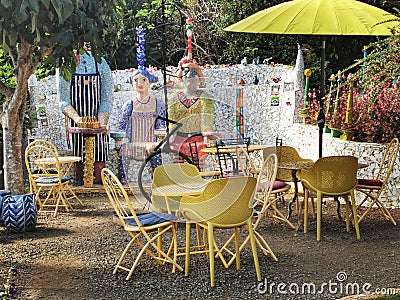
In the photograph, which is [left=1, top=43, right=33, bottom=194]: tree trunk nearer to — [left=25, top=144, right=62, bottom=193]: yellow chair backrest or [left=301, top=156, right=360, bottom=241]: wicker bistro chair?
[left=25, top=144, right=62, bottom=193]: yellow chair backrest

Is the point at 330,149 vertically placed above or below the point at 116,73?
below

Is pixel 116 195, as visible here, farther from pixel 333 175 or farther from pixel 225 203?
pixel 333 175

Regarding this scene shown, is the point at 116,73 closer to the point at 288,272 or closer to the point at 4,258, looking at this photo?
the point at 4,258

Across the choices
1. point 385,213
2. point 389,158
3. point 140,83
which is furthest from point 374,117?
point 140,83

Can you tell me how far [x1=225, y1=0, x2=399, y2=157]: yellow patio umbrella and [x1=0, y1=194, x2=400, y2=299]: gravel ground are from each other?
196cm

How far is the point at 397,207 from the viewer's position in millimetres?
7652

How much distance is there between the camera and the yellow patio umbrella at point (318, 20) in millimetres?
6812

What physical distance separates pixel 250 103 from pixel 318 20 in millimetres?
3682

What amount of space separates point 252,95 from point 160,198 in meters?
5.44

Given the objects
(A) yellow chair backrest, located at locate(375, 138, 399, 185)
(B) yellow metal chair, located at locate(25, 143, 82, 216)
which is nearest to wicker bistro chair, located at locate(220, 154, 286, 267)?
(A) yellow chair backrest, located at locate(375, 138, 399, 185)

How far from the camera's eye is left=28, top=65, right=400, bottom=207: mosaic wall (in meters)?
9.57

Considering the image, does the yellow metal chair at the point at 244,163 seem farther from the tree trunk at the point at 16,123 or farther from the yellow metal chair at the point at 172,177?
the tree trunk at the point at 16,123

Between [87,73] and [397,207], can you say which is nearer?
[397,207]

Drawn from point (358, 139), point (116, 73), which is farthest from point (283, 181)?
point (116, 73)
